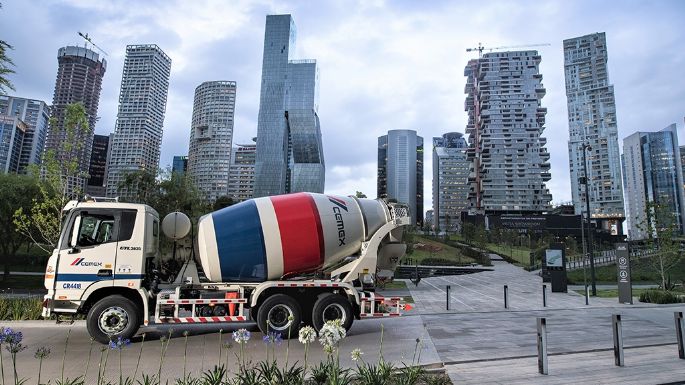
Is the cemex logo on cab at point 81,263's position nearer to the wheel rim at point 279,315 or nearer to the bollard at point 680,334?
the wheel rim at point 279,315

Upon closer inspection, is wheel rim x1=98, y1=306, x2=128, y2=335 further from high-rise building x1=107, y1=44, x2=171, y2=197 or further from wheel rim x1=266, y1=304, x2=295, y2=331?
high-rise building x1=107, y1=44, x2=171, y2=197

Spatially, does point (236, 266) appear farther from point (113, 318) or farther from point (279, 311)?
point (113, 318)

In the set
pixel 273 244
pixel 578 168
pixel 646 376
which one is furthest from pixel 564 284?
pixel 578 168

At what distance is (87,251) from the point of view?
28.2 feet

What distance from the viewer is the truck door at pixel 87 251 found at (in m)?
8.43

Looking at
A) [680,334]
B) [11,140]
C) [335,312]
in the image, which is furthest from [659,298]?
[11,140]

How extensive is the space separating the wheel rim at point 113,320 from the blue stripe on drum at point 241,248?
2.28 metres

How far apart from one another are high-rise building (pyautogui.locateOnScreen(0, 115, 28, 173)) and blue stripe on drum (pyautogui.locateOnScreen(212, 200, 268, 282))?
74436mm

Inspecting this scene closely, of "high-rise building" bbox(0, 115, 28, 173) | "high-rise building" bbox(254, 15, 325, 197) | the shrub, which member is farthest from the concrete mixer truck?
"high-rise building" bbox(254, 15, 325, 197)

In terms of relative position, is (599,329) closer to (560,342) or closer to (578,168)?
(560,342)

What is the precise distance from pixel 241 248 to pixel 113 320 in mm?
3152

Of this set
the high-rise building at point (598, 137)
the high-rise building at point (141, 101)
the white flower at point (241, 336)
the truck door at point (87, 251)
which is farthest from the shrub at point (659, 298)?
the high-rise building at point (598, 137)

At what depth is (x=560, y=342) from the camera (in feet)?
31.7

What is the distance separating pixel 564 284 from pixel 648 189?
215 m
